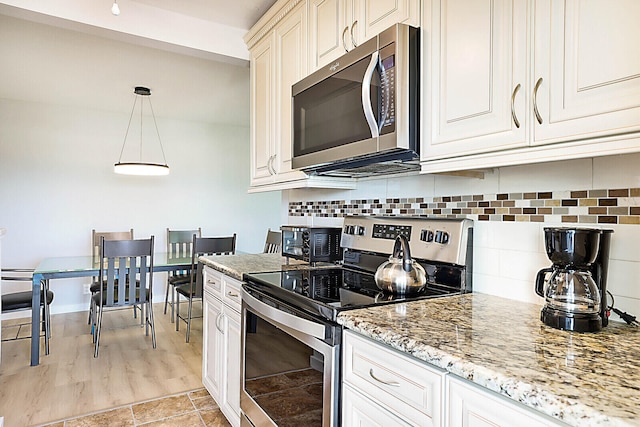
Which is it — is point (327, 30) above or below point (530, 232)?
above

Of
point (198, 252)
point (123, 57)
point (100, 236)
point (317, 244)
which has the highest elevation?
point (123, 57)

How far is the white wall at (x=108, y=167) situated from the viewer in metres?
3.56

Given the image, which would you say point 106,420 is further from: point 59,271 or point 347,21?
point 347,21

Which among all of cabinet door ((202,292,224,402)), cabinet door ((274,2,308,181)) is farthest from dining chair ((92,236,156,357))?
cabinet door ((274,2,308,181))

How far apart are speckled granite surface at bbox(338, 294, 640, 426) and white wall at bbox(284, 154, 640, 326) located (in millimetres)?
102

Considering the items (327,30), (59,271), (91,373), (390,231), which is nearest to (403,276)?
(390,231)

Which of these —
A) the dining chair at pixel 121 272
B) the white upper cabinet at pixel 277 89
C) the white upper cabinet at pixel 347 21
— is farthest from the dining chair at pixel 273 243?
the white upper cabinet at pixel 347 21

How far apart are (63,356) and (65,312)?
1.58m

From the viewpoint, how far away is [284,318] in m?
1.42

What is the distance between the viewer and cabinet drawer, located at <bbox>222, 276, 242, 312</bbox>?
191cm

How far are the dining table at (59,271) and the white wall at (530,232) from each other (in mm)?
2726

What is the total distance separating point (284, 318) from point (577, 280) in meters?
0.89

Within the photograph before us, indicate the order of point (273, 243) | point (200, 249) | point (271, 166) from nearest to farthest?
point (271, 166), point (200, 249), point (273, 243)

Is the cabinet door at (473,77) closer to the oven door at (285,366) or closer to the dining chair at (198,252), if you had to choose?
the oven door at (285,366)
